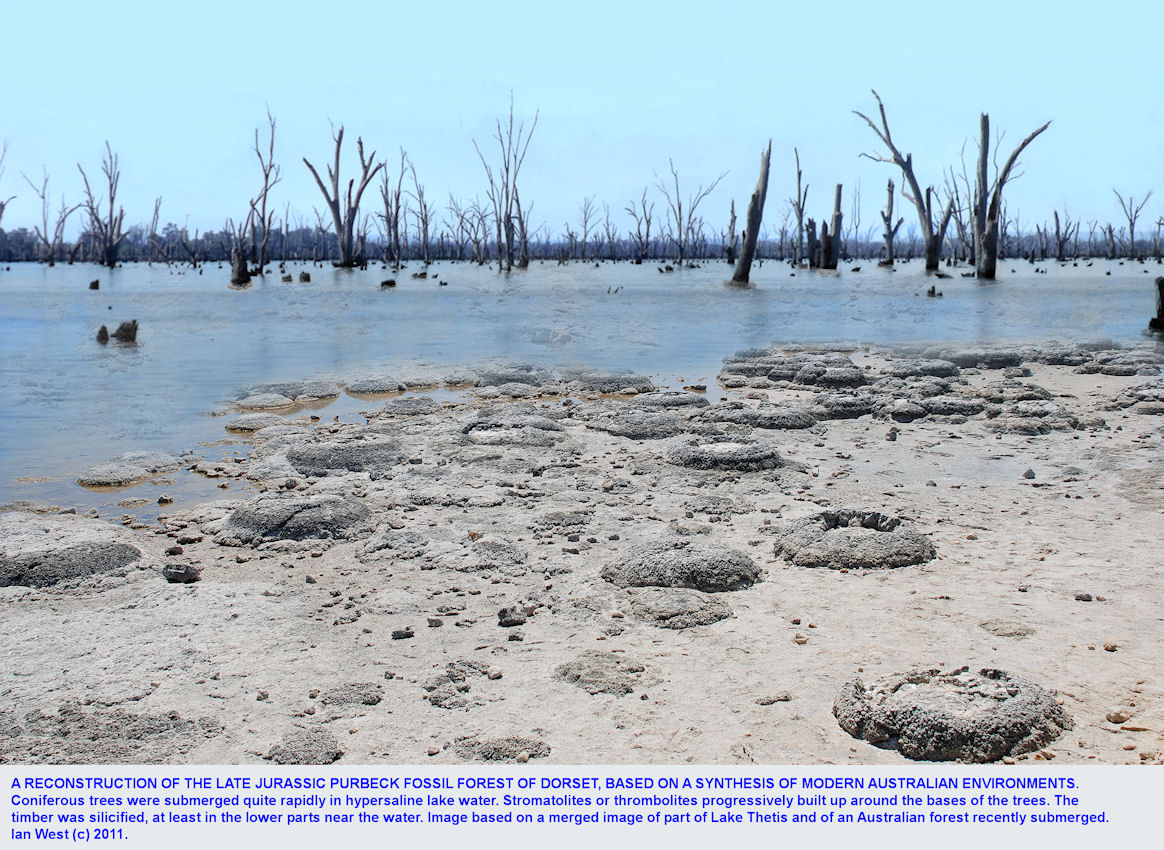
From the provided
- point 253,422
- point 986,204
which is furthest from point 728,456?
point 986,204

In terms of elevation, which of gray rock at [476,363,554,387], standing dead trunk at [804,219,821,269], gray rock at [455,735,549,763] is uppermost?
standing dead trunk at [804,219,821,269]

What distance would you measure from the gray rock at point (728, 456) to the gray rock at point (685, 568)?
161cm

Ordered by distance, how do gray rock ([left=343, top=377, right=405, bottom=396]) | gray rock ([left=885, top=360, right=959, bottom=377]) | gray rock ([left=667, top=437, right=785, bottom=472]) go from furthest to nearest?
gray rock ([left=885, top=360, right=959, bottom=377]) < gray rock ([left=343, top=377, right=405, bottom=396]) < gray rock ([left=667, top=437, right=785, bottom=472])

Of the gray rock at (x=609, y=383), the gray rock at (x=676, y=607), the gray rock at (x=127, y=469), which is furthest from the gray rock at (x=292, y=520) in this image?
the gray rock at (x=609, y=383)

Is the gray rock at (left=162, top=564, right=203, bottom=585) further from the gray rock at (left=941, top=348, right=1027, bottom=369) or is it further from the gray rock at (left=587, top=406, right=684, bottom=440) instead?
the gray rock at (left=941, top=348, right=1027, bottom=369)

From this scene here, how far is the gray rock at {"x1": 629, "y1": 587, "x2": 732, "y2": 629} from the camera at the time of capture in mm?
3367

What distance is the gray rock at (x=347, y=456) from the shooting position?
18.5ft

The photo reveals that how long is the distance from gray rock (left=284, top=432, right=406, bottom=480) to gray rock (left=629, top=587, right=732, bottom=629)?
2337 millimetres

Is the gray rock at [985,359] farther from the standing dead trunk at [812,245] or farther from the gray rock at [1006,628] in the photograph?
the standing dead trunk at [812,245]

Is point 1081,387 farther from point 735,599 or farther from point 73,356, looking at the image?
point 73,356

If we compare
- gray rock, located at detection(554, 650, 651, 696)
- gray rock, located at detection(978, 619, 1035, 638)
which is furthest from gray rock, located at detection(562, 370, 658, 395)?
gray rock, located at detection(554, 650, 651, 696)

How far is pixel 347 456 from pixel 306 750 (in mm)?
3435

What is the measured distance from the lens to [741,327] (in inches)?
657
